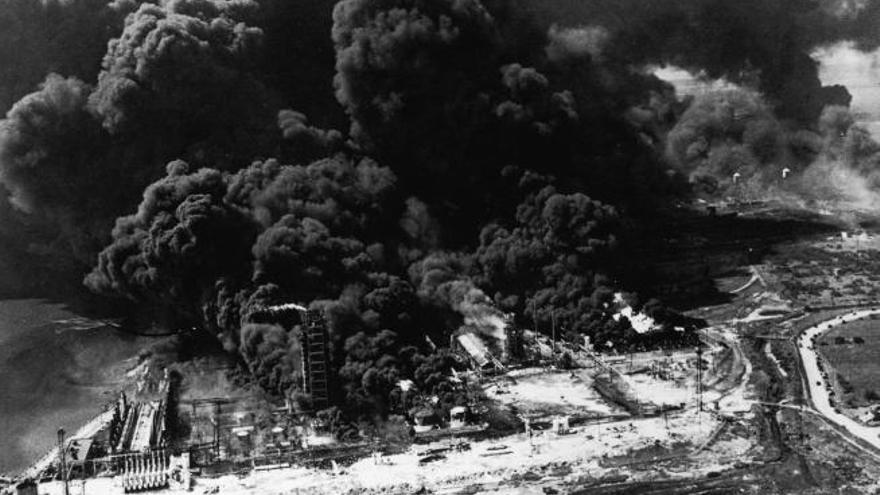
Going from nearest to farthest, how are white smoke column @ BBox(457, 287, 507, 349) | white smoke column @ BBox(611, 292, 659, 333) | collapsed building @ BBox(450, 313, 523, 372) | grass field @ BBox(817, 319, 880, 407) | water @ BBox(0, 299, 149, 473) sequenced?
1. grass field @ BBox(817, 319, 880, 407)
2. water @ BBox(0, 299, 149, 473)
3. collapsed building @ BBox(450, 313, 523, 372)
4. white smoke column @ BBox(611, 292, 659, 333)
5. white smoke column @ BBox(457, 287, 507, 349)

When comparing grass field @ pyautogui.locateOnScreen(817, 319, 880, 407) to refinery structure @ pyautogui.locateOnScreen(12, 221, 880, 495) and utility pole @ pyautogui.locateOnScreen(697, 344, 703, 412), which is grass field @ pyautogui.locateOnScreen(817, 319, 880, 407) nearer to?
refinery structure @ pyautogui.locateOnScreen(12, 221, 880, 495)

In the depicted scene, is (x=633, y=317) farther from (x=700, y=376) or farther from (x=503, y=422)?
(x=503, y=422)

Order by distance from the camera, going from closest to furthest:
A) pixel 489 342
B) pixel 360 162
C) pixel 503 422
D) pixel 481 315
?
pixel 503 422 → pixel 489 342 → pixel 481 315 → pixel 360 162

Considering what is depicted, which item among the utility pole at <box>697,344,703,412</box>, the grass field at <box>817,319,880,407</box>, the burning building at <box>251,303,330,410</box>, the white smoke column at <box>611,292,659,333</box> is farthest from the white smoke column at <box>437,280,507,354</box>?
the grass field at <box>817,319,880,407</box>

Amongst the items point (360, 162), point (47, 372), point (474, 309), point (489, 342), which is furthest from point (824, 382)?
point (47, 372)

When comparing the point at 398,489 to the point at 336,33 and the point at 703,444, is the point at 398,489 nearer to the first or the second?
the point at 703,444

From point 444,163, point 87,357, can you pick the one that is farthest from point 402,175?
point 87,357

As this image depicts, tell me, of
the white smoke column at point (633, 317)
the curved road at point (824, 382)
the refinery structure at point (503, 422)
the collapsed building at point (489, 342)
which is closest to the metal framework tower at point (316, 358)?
the refinery structure at point (503, 422)

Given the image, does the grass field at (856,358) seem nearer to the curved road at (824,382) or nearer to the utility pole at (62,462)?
the curved road at (824,382)
